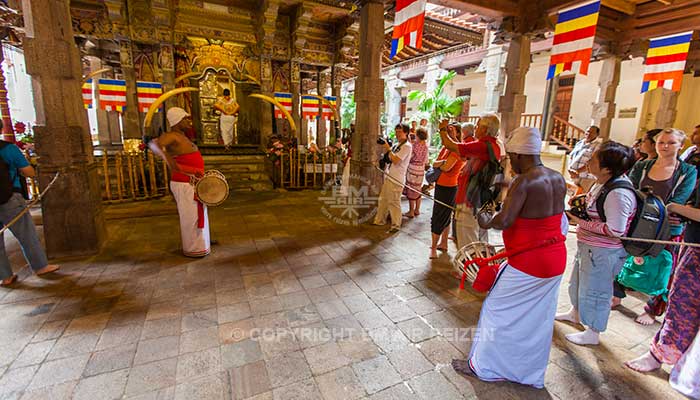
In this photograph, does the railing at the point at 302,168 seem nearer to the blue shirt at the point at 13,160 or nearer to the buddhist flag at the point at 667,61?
the blue shirt at the point at 13,160

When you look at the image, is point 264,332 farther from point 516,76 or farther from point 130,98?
point 130,98

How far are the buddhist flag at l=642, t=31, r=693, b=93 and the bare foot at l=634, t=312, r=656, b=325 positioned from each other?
7.53 m

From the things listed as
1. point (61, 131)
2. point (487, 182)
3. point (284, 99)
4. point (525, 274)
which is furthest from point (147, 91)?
point (525, 274)

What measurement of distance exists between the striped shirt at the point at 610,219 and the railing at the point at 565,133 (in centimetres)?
1193

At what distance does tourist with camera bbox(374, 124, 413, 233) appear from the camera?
209 inches

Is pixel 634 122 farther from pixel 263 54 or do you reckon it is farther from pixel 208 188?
pixel 208 188

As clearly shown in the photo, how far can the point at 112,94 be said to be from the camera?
8594 millimetres

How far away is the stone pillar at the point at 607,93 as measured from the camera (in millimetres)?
9174

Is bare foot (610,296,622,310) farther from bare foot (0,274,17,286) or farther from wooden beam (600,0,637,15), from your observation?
wooden beam (600,0,637,15)

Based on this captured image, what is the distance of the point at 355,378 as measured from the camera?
2301 millimetres

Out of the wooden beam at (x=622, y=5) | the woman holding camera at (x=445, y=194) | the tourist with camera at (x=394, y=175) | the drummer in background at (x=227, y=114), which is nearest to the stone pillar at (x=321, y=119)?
the drummer in background at (x=227, y=114)

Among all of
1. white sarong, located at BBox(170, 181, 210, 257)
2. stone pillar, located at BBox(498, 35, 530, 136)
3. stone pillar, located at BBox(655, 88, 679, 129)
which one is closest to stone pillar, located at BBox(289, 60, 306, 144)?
stone pillar, located at BBox(498, 35, 530, 136)

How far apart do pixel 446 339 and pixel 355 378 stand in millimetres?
945

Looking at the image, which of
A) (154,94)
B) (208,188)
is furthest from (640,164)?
(154,94)
